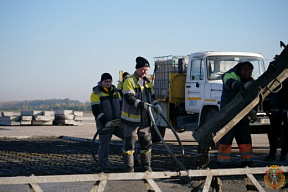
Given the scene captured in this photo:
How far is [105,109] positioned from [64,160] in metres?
1.98

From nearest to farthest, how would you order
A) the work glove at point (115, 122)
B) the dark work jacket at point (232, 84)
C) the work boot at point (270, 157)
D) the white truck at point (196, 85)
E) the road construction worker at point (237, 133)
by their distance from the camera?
1. the dark work jacket at point (232, 84)
2. the road construction worker at point (237, 133)
3. the work glove at point (115, 122)
4. the work boot at point (270, 157)
5. the white truck at point (196, 85)

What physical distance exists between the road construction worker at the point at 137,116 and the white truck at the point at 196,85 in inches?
188

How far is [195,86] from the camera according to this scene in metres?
12.8

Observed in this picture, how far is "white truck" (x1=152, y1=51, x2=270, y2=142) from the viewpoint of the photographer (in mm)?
12402

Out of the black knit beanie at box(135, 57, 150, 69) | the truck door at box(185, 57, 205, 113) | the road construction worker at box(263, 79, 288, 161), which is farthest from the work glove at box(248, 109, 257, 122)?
the truck door at box(185, 57, 205, 113)

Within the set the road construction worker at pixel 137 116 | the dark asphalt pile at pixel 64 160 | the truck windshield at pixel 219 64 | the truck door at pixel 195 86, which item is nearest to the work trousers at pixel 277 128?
the dark asphalt pile at pixel 64 160

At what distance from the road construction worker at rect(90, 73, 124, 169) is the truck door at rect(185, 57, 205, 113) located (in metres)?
4.31

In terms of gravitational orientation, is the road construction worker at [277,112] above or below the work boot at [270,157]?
above

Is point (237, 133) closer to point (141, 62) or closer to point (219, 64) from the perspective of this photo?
point (141, 62)

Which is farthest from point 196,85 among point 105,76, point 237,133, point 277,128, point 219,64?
point 237,133

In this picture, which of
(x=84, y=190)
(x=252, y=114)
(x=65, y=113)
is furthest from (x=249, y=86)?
(x=65, y=113)

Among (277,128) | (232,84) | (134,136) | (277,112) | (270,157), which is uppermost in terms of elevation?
(232,84)

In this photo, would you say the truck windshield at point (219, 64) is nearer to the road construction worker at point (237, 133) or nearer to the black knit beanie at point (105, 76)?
the black knit beanie at point (105, 76)

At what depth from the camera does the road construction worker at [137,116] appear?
747cm
